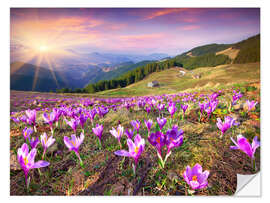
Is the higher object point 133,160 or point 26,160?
point 26,160

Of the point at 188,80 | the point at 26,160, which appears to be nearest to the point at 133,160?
the point at 26,160

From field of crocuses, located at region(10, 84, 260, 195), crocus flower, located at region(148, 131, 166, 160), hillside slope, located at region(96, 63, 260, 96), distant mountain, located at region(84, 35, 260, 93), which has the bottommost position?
field of crocuses, located at region(10, 84, 260, 195)

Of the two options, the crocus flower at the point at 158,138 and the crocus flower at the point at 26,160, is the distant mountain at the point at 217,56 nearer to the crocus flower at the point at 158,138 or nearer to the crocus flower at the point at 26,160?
the crocus flower at the point at 158,138

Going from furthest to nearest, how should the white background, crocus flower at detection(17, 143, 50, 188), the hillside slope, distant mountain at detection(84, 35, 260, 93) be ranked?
the hillside slope → distant mountain at detection(84, 35, 260, 93) → the white background → crocus flower at detection(17, 143, 50, 188)

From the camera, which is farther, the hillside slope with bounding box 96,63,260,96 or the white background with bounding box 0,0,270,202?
the hillside slope with bounding box 96,63,260,96

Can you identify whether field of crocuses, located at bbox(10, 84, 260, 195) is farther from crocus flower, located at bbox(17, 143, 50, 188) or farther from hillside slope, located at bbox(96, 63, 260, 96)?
hillside slope, located at bbox(96, 63, 260, 96)

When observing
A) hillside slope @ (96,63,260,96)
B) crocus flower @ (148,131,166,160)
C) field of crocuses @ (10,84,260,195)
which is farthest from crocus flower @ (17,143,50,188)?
hillside slope @ (96,63,260,96)

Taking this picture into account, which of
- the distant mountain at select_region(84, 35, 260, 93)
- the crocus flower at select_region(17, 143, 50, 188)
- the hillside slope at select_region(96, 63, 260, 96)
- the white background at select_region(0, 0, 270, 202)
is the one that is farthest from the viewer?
the hillside slope at select_region(96, 63, 260, 96)
